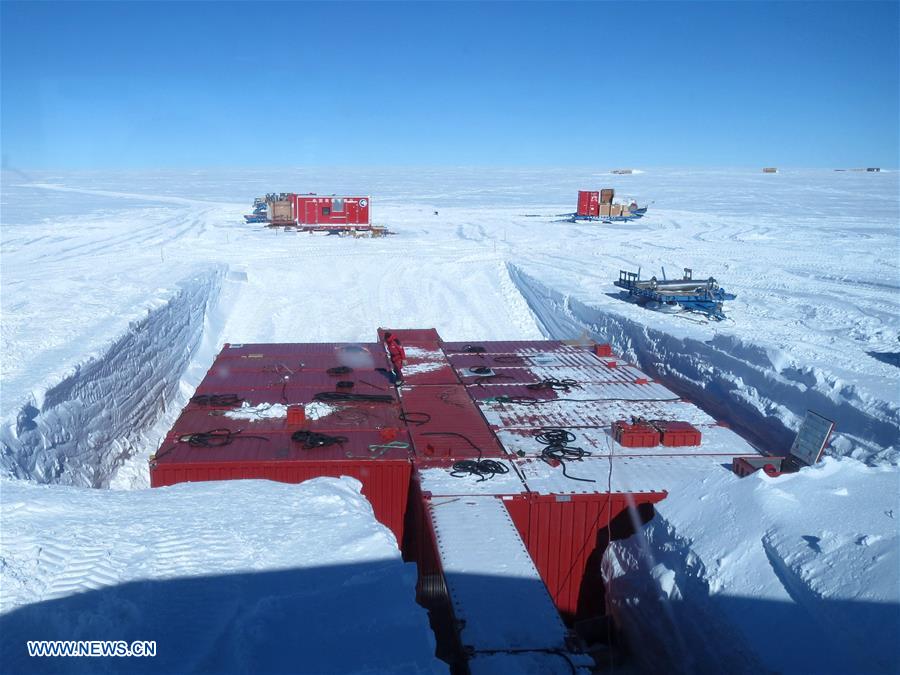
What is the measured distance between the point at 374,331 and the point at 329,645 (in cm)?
1443

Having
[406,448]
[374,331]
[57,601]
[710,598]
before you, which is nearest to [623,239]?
[374,331]

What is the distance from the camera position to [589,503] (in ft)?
23.7

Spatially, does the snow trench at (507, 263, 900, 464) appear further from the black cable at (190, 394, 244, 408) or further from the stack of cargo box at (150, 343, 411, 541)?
the black cable at (190, 394, 244, 408)

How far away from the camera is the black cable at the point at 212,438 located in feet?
27.0

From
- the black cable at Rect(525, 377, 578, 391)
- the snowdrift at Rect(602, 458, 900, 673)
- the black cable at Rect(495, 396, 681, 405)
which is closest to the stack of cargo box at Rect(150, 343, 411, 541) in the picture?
the black cable at Rect(495, 396, 681, 405)

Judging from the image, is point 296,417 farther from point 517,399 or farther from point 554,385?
point 554,385

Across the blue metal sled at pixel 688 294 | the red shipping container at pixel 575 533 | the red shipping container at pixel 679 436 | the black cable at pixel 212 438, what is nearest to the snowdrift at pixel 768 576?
the red shipping container at pixel 575 533

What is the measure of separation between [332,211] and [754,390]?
2519 centimetres

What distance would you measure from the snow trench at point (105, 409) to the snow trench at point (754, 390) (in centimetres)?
955

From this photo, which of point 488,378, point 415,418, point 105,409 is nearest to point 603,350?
point 488,378

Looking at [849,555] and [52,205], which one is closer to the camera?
[849,555]

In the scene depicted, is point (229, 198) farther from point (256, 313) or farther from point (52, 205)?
point (256, 313)

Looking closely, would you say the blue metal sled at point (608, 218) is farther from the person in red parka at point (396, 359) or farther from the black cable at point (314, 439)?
the black cable at point (314, 439)

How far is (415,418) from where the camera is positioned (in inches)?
372
